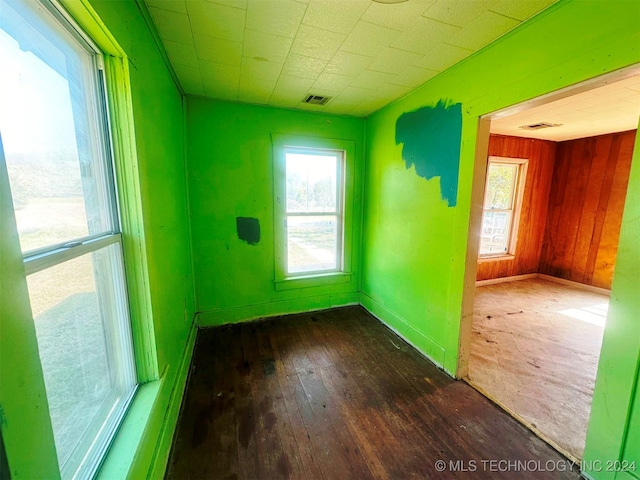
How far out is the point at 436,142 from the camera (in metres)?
2.23

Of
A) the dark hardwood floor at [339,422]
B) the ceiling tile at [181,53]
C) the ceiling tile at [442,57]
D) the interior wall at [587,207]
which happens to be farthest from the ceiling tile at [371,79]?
the interior wall at [587,207]

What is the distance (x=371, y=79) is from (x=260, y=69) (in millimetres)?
914

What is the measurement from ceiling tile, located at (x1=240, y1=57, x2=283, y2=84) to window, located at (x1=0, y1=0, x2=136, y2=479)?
3.61 feet

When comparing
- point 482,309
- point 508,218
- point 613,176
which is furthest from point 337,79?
point 613,176

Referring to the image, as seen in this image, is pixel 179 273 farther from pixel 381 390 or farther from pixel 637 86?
pixel 637 86

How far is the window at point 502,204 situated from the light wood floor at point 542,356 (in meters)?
0.97

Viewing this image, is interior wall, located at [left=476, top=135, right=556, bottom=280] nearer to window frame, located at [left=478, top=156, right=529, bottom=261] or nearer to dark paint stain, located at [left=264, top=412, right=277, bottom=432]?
window frame, located at [left=478, top=156, right=529, bottom=261]

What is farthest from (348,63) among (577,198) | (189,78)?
(577,198)

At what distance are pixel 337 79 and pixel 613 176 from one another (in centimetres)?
469

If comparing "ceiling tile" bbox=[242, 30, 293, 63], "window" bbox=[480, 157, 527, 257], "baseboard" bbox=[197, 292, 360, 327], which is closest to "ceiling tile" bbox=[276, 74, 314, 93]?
"ceiling tile" bbox=[242, 30, 293, 63]

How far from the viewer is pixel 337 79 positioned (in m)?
2.21

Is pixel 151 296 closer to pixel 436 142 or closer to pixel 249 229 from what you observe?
pixel 249 229

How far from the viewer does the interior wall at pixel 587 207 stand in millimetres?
3980

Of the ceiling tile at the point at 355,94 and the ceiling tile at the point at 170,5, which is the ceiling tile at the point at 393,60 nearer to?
the ceiling tile at the point at 355,94
